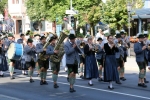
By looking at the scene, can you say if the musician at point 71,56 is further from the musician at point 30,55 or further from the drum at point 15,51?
the drum at point 15,51

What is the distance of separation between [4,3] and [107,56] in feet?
192

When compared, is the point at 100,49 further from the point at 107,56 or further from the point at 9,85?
the point at 9,85

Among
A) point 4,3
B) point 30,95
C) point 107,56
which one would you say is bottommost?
point 30,95

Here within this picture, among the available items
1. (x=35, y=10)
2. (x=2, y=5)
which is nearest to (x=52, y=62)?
(x=35, y=10)

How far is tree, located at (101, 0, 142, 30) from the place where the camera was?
3794 centimetres

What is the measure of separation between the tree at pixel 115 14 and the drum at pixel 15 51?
21.8 metres

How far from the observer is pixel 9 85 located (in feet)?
47.9

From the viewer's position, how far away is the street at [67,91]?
1193cm

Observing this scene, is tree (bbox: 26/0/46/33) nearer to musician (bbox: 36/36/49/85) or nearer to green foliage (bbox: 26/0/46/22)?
green foliage (bbox: 26/0/46/22)

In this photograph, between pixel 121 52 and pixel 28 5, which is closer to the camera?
pixel 121 52

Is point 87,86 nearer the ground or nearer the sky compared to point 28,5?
Answer: nearer the ground

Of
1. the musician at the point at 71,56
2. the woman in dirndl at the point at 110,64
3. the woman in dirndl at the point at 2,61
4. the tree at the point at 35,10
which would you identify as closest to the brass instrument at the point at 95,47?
the woman in dirndl at the point at 110,64

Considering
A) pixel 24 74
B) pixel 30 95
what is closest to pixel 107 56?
pixel 30 95

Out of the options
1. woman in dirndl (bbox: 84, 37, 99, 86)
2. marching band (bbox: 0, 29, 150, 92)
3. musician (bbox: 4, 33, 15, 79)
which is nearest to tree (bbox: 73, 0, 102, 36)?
musician (bbox: 4, 33, 15, 79)
